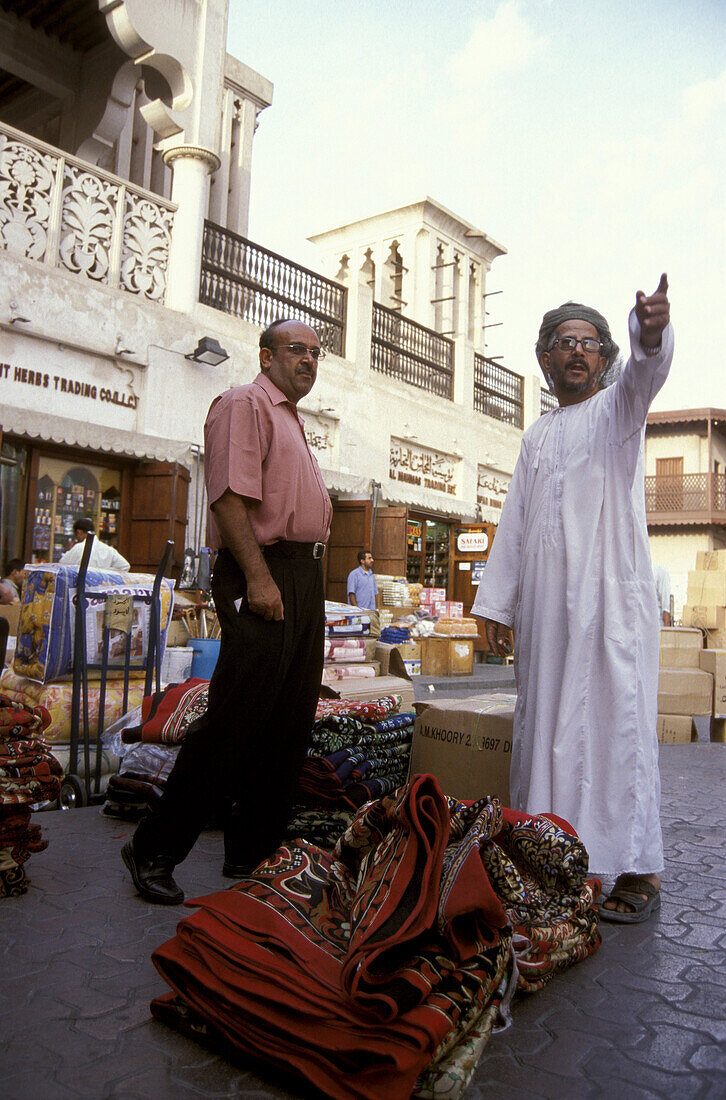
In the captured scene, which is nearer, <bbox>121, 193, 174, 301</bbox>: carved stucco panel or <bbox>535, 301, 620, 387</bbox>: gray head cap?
<bbox>535, 301, 620, 387</bbox>: gray head cap

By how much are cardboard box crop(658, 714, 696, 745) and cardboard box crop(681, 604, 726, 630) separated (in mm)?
1558

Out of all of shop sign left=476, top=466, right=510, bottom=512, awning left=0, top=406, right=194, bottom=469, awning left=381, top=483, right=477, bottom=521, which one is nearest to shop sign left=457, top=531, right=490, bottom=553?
awning left=381, top=483, right=477, bottom=521

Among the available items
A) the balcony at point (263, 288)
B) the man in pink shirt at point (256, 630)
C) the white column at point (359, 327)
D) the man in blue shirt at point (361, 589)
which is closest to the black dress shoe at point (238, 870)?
the man in pink shirt at point (256, 630)

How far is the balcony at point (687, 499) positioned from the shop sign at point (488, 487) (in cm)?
940

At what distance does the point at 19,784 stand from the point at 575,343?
234cm

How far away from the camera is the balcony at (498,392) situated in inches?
744

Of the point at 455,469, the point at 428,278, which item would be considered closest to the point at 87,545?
the point at 455,469

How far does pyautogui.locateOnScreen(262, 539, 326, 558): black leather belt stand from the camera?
2.57 meters

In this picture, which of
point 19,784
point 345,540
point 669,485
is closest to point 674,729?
point 19,784

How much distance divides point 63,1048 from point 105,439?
8516 mm

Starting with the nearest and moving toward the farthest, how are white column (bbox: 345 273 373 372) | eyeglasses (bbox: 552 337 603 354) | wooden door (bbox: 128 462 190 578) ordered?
eyeglasses (bbox: 552 337 603 354) < wooden door (bbox: 128 462 190 578) < white column (bbox: 345 273 373 372)

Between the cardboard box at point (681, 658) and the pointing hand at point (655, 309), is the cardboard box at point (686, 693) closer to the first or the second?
the cardboard box at point (681, 658)

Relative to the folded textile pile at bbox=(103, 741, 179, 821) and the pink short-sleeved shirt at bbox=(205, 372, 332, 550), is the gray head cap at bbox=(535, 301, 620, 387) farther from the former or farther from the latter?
the folded textile pile at bbox=(103, 741, 179, 821)

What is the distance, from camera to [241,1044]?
158 cm
